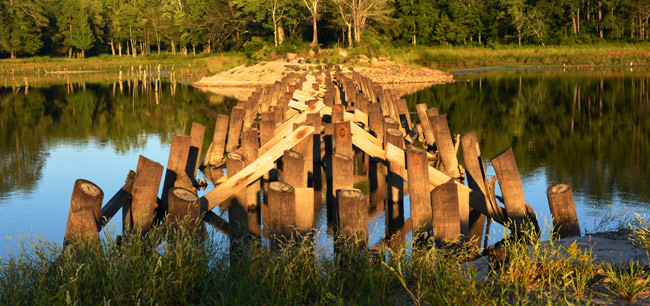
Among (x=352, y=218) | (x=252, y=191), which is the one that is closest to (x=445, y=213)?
(x=352, y=218)

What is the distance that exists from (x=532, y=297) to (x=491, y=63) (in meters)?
74.5

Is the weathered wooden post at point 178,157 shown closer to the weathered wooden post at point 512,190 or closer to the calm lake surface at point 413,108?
the calm lake surface at point 413,108

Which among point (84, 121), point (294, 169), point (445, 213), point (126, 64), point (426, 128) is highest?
point (126, 64)

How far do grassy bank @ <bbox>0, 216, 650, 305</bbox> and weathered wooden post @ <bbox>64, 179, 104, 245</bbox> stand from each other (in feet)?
0.72

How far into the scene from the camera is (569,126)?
24.8 m

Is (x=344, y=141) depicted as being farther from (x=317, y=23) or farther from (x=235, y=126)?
(x=317, y=23)

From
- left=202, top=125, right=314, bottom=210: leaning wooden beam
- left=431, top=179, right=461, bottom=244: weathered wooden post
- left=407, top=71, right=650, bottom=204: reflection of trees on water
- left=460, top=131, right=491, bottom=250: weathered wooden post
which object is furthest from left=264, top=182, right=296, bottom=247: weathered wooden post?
left=407, top=71, right=650, bottom=204: reflection of trees on water

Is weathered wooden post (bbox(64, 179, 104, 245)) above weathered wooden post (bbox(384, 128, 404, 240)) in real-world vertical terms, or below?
above

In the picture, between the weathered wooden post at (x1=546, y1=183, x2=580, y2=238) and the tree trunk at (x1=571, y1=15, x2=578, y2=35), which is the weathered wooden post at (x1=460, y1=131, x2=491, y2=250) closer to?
the weathered wooden post at (x1=546, y1=183, x2=580, y2=238)

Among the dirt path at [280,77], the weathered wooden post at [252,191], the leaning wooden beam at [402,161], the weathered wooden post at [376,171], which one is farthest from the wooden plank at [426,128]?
the dirt path at [280,77]

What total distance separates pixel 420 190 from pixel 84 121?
23.1 meters

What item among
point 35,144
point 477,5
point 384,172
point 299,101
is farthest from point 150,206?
point 477,5

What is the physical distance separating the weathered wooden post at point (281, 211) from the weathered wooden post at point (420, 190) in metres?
2.20

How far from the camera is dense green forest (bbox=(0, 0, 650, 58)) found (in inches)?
3241
